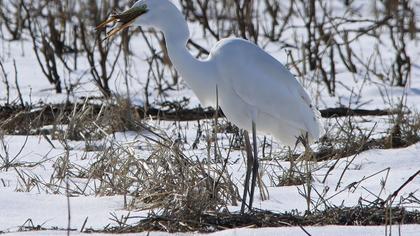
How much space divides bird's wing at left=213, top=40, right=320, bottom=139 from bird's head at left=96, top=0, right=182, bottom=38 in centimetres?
36

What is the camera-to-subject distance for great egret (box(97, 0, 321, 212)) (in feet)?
16.0

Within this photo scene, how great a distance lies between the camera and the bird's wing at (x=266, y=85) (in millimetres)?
5082

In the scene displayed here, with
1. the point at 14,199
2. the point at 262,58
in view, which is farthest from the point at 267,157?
the point at 14,199

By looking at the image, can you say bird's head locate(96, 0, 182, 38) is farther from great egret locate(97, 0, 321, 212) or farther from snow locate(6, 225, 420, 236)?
snow locate(6, 225, 420, 236)

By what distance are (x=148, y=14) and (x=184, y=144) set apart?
1903 millimetres

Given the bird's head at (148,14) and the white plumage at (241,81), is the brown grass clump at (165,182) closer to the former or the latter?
the white plumage at (241,81)

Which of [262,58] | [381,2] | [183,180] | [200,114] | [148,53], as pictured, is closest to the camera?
[183,180]

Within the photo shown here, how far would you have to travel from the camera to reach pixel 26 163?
18.5ft

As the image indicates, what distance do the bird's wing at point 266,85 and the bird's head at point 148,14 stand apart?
36 centimetres

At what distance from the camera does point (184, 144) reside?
21.8 feet

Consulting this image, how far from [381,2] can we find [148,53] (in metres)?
3.27

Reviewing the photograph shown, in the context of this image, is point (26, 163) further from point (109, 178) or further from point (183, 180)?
point (183, 180)

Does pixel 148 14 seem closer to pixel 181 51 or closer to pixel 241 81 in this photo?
pixel 181 51

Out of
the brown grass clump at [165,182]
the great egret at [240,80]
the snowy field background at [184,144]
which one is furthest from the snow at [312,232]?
the great egret at [240,80]
